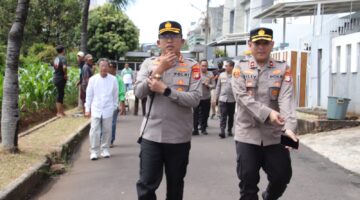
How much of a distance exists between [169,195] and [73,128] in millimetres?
7033

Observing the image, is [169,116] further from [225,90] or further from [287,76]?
[225,90]

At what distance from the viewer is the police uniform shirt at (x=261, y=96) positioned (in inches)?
178

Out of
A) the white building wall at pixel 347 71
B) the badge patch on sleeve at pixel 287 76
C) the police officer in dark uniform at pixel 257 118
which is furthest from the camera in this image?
the white building wall at pixel 347 71

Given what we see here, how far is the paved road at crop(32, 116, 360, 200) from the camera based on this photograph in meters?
6.25

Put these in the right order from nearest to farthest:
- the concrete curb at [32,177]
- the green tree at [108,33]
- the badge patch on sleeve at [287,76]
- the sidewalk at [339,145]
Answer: the badge patch on sleeve at [287,76]
the concrete curb at [32,177]
the sidewalk at [339,145]
the green tree at [108,33]

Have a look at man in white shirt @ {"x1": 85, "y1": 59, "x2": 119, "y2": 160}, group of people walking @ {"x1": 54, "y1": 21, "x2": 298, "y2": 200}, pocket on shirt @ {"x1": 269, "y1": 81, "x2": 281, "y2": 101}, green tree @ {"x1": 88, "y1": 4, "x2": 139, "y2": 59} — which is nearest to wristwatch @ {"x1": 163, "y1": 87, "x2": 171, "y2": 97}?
group of people walking @ {"x1": 54, "y1": 21, "x2": 298, "y2": 200}

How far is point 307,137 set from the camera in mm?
11711

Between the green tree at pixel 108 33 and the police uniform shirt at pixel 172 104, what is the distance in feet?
127

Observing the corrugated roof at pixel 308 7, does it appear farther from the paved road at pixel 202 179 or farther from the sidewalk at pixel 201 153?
the paved road at pixel 202 179

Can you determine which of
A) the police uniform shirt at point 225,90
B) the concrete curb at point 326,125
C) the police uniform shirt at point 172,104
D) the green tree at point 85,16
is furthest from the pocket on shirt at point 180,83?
the green tree at point 85,16

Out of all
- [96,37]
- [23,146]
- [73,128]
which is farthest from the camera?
[96,37]

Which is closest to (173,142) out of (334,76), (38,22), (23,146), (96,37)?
(23,146)

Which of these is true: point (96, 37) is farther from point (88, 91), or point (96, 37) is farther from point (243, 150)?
point (243, 150)

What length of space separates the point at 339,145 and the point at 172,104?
22.5ft
